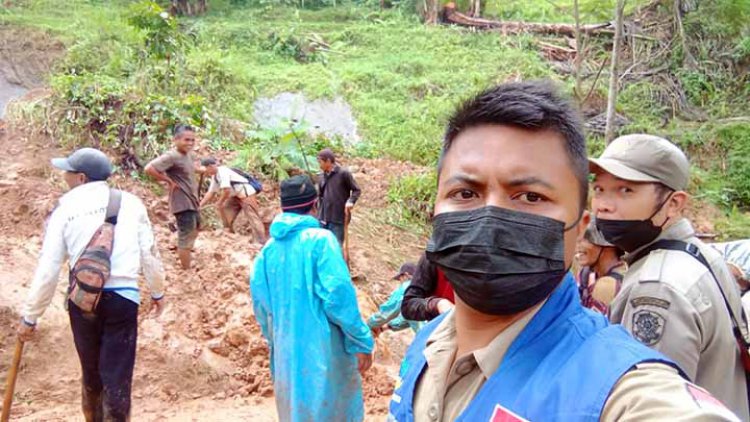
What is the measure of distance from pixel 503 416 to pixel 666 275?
1.05m

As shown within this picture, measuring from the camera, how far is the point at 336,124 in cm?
1577

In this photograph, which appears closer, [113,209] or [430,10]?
[113,209]

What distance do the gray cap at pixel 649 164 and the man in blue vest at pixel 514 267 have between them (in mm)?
886

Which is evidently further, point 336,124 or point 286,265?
point 336,124

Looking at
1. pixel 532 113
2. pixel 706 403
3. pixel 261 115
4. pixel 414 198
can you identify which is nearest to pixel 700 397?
pixel 706 403

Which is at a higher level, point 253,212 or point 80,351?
point 80,351

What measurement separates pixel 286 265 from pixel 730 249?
2438mm

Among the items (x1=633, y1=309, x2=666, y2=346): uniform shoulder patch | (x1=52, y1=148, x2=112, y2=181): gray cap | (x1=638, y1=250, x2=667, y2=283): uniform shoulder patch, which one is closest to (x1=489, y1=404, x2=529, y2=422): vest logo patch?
(x1=633, y1=309, x2=666, y2=346): uniform shoulder patch

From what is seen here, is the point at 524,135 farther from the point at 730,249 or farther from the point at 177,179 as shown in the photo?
the point at 177,179

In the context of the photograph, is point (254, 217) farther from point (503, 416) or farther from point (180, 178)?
point (503, 416)

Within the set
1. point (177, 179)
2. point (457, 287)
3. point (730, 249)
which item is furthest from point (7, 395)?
point (730, 249)

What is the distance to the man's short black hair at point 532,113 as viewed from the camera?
127cm

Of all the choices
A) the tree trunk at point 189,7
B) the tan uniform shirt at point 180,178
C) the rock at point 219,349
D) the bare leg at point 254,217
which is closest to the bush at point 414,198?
the bare leg at point 254,217

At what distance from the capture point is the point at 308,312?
3.47 metres
